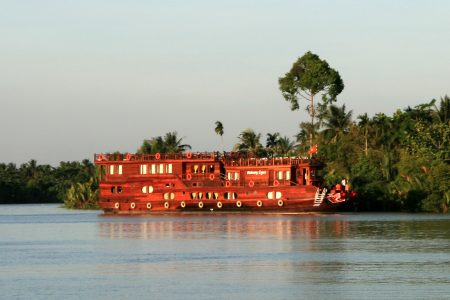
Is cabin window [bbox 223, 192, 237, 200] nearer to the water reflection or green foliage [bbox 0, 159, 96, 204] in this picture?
the water reflection

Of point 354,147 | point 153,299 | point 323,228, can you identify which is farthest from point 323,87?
point 153,299

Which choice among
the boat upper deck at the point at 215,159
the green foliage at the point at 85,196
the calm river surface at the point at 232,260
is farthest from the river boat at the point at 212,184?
the green foliage at the point at 85,196

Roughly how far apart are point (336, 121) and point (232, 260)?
51.8 metres

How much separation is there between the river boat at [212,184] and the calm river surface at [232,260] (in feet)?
32.0

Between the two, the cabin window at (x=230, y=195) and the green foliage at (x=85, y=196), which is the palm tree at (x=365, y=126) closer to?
the cabin window at (x=230, y=195)

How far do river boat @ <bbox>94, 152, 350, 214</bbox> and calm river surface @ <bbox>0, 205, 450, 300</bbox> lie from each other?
9.75m

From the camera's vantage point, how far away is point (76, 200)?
106m

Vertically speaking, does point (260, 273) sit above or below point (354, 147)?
below

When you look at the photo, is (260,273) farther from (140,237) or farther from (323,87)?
(323,87)

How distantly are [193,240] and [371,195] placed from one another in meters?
32.2

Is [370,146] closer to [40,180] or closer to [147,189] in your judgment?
[147,189]

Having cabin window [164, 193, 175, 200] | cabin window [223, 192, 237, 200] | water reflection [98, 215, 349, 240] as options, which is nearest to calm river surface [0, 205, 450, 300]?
water reflection [98, 215, 349, 240]

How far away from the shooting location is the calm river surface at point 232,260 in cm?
2930

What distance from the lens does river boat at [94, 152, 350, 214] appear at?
7369cm
